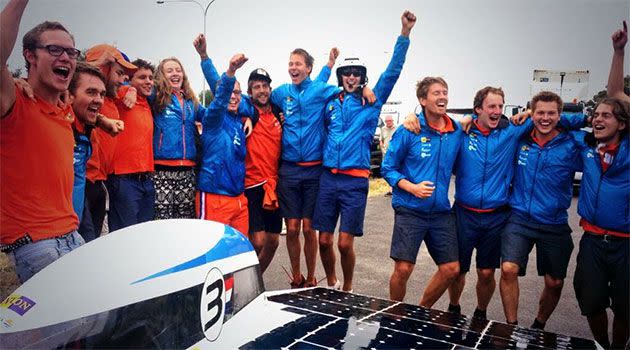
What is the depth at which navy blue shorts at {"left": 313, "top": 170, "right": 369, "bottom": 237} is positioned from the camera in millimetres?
4020

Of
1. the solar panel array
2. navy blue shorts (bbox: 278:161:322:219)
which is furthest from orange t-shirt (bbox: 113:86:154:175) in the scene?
the solar panel array

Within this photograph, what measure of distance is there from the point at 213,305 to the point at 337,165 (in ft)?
8.22

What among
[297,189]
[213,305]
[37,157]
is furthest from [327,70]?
[213,305]

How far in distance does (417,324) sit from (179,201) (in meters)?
2.28

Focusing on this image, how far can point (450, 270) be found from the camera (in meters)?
3.50

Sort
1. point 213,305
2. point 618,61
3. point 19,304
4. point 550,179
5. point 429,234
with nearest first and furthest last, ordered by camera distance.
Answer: point 19,304 < point 213,305 < point 618,61 < point 550,179 < point 429,234

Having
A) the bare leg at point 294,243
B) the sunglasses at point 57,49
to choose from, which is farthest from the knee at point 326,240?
the sunglasses at point 57,49

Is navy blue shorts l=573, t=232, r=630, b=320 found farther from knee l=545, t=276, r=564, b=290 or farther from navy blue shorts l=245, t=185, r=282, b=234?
navy blue shorts l=245, t=185, r=282, b=234

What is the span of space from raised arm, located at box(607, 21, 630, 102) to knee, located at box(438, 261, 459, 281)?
1556 millimetres

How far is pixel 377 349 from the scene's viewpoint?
5.99 ft

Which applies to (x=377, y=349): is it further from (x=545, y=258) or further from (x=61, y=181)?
(x=545, y=258)

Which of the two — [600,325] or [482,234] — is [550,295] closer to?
[600,325]

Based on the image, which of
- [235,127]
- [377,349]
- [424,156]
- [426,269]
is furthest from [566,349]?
[426,269]

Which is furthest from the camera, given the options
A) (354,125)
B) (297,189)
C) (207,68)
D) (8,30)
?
(297,189)
